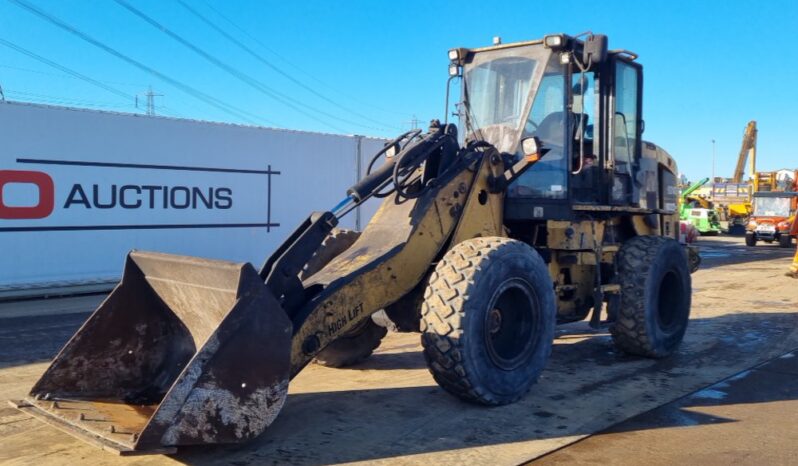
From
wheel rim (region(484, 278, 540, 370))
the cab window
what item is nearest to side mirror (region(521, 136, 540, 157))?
the cab window

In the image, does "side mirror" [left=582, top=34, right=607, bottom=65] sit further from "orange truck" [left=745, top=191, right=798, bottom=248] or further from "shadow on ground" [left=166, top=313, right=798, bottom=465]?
"orange truck" [left=745, top=191, right=798, bottom=248]

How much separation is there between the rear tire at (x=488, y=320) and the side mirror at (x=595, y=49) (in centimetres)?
186

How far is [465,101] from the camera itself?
7211 millimetres

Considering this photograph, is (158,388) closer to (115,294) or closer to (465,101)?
(115,294)

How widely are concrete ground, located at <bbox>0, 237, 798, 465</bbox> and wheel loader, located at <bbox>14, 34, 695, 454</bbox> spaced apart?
265 mm

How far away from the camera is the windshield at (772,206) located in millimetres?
27906

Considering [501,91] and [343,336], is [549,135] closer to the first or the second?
[501,91]

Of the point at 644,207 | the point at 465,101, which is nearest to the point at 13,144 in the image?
the point at 465,101

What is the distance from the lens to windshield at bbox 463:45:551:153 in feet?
21.8

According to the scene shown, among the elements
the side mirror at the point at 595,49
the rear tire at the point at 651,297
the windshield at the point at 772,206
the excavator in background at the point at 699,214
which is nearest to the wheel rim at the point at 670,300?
the rear tire at the point at 651,297

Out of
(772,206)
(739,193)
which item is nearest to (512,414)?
(772,206)

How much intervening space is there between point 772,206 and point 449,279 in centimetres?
2707

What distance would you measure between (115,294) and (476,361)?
8.00ft

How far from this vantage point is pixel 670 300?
760cm
